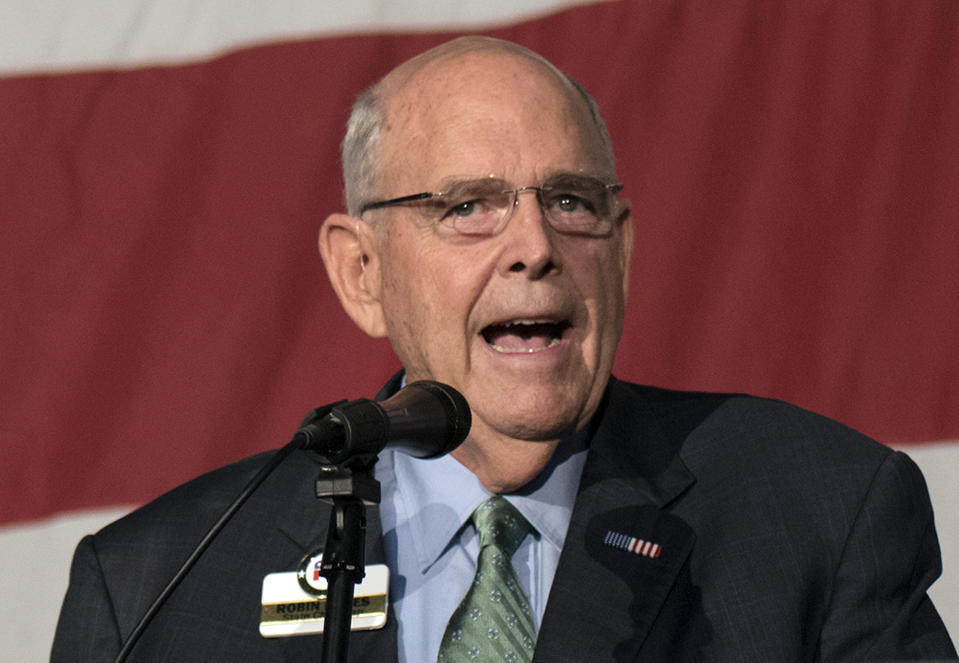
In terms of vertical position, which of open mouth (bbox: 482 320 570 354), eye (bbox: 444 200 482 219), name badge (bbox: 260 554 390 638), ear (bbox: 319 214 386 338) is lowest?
name badge (bbox: 260 554 390 638)

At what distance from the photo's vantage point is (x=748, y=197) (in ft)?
8.05

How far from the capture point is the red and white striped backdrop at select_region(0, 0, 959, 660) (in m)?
2.37

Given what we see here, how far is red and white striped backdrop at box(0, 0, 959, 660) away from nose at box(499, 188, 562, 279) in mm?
845

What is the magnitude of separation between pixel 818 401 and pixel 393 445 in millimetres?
1515

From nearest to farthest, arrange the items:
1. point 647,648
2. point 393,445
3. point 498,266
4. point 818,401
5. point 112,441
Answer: point 393,445
point 647,648
point 498,266
point 818,401
point 112,441

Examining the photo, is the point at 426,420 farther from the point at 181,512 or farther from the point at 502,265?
the point at 181,512

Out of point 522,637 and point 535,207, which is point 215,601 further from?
point 535,207

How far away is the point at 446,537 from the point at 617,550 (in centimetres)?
26

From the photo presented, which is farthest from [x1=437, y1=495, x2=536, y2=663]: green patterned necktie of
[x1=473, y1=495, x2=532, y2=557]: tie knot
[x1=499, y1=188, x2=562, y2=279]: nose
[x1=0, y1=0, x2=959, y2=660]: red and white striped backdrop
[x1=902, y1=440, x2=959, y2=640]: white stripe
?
[x1=902, y1=440, x2=959, y2=640]: white stripe

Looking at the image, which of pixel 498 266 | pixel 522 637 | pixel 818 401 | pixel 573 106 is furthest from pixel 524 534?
pixel 818 401

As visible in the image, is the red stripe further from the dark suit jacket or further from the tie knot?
the tie knot

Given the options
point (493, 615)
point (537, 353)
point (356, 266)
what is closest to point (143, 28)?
point (356, 266)

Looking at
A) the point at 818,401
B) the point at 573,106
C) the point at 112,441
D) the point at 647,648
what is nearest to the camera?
the point at 647,648

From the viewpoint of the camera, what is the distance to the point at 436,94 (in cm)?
179
